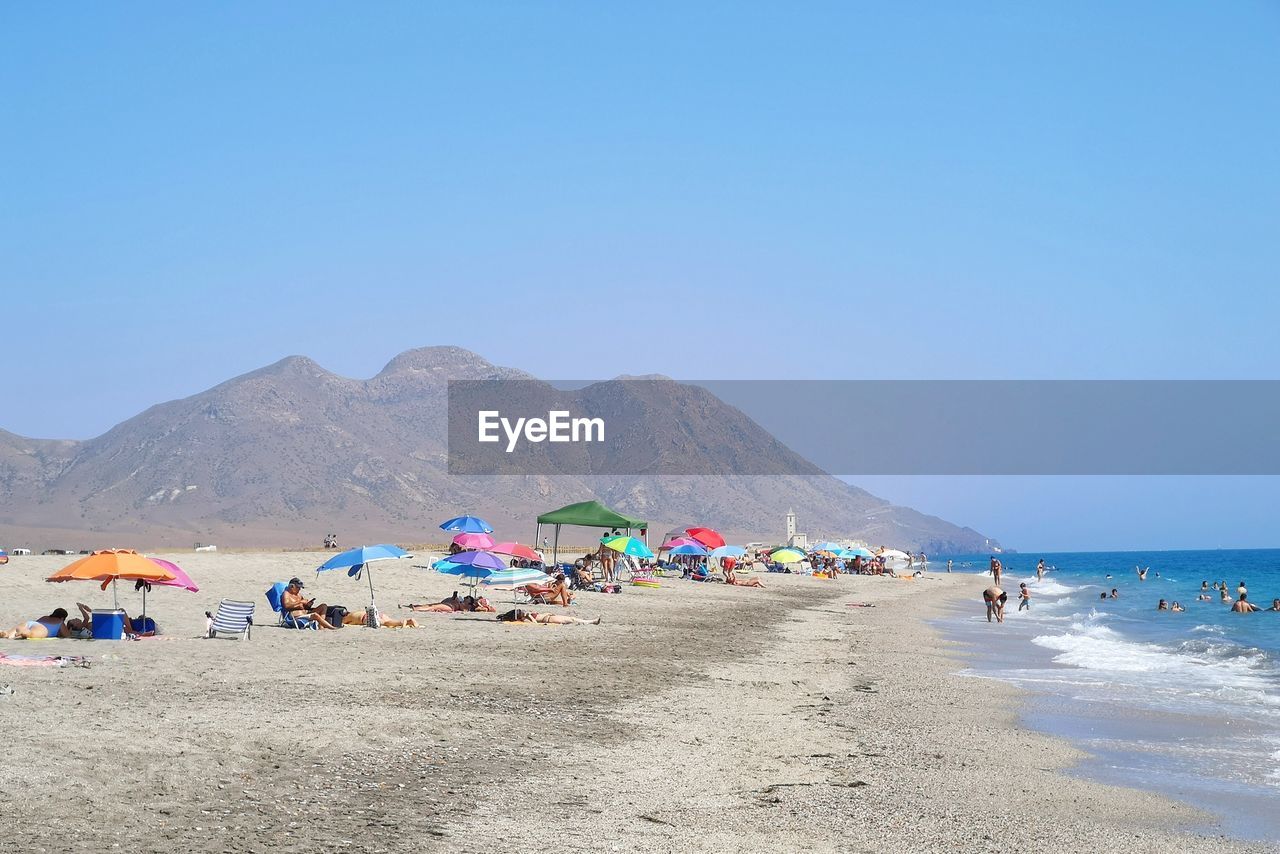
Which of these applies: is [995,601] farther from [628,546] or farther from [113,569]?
[113,569]

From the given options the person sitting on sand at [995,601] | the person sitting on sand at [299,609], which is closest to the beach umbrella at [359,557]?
the person sitting on sand at [299,609]

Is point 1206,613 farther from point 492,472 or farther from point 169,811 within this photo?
point 492,472

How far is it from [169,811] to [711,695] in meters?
7.41

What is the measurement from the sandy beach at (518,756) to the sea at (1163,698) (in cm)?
53

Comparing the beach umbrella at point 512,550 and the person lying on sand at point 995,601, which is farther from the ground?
the beach umbrella at point 512,550

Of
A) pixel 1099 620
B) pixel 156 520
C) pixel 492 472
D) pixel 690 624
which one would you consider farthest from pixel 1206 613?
pixel 492 472

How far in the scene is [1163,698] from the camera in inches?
600

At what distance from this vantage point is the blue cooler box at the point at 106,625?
15.3 meters

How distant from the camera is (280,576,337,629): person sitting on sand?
1808 centimetres

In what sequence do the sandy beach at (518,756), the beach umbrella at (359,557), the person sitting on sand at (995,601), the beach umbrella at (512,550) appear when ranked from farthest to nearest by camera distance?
the person sitting on sand at (995,601) < the beach umbrella at (512,550) < the beach umbrella at (359,557) < the sandy beach at (518,756)

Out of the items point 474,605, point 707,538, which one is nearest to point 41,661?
point 474,605

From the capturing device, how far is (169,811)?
6789mm

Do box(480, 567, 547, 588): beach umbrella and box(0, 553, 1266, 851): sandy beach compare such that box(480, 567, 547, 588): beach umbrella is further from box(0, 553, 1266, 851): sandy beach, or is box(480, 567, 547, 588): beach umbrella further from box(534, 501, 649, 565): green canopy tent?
box(534, 501, 649, 565): green canopy tent

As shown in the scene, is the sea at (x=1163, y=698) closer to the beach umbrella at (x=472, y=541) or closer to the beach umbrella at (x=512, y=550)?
the beach umbrella at (x=472, y=541)
